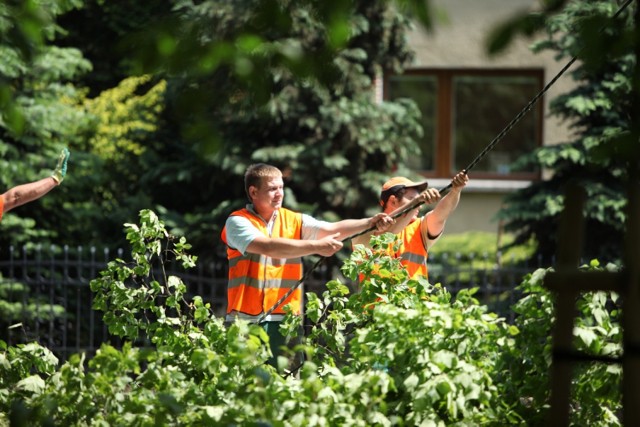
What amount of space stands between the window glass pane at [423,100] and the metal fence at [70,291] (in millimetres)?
4014

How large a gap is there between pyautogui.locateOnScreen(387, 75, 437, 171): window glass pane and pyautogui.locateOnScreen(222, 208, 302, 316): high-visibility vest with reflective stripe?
30.3ft

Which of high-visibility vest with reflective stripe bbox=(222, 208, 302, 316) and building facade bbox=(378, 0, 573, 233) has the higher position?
building facade bbox=(378, 0, 573, 233)

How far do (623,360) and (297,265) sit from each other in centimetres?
330

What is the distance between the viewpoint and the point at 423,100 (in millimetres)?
15539

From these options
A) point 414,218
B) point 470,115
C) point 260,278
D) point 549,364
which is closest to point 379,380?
point 549,364

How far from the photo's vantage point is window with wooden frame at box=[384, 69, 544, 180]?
50.2 feet

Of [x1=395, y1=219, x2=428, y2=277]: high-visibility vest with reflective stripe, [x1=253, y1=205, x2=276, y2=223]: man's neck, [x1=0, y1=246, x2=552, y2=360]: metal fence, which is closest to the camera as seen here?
[x1=395, y1=219, x2=428, y2=277]: high-visibility vest with reflective stripe

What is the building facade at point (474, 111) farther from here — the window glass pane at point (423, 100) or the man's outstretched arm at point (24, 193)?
the man's outstretched arm at point (24, 193)

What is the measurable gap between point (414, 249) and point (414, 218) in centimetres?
18

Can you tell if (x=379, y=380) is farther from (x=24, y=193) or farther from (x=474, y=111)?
(x=474, y=111)

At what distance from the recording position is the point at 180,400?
4.00 metres

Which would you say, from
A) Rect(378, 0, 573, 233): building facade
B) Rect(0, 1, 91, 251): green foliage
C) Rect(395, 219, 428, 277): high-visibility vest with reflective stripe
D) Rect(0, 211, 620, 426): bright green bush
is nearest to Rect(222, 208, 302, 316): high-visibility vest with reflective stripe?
Rect(395, 219, 428, 277): high-visibility vest with reflective stripe

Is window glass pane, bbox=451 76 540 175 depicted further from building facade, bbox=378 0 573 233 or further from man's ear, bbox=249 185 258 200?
man's ear, bbox=249 185 258 200

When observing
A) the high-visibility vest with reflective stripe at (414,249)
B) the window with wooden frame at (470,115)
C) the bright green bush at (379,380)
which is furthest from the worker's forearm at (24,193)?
the window with wooden frame at (470,115)
